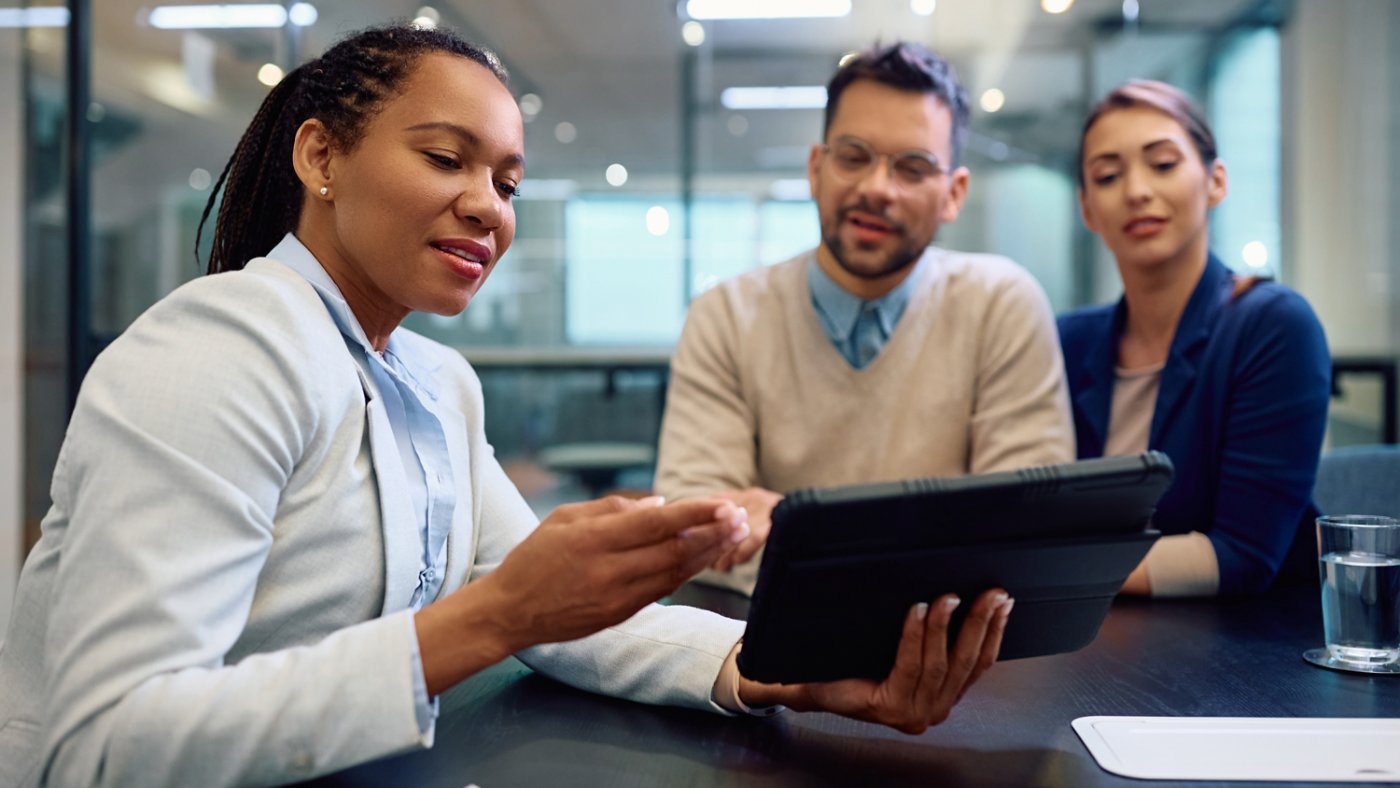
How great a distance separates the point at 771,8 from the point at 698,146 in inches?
24.2

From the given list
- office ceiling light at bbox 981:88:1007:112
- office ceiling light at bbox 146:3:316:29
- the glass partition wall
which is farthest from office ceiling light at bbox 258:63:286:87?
office ceiling light at bbox 981:88:1007:112

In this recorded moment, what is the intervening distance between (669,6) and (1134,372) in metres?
3.07

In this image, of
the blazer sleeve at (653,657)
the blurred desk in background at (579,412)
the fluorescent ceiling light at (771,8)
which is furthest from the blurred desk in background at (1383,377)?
the blazer sleeve at (653,657)

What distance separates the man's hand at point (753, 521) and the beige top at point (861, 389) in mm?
192

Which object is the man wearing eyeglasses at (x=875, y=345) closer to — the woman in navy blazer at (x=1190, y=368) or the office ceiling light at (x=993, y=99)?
the woman in navy blazer at (x=1190, y=368)

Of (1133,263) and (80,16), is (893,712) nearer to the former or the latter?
(1133,263)

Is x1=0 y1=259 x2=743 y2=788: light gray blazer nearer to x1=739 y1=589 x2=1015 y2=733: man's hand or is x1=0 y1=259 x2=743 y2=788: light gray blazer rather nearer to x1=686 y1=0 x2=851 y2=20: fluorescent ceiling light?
x1=739 y1=589 x2=1015 y2=733: man's hand

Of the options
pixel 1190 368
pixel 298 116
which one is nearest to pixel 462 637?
pixel 298 116

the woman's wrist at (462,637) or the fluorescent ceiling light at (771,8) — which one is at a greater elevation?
the fluorescent ceiling light at (771,8)

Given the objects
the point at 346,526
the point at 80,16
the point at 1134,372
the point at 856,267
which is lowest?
the point at 346,526

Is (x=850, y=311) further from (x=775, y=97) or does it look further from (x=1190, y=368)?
(x=775, y=97)

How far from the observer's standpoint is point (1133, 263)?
1.86 metres

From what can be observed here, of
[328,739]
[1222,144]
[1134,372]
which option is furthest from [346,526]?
[1222,144]

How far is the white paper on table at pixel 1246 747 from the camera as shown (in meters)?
0.82
